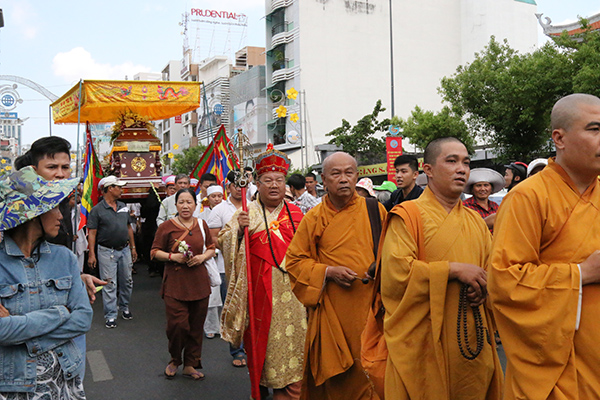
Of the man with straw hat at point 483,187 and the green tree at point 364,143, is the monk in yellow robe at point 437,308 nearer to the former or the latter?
the man with straw hat at point 483,187

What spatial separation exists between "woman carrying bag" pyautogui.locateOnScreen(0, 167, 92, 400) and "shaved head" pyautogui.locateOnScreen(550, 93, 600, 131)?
7.44ft

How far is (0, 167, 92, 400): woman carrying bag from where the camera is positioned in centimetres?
272

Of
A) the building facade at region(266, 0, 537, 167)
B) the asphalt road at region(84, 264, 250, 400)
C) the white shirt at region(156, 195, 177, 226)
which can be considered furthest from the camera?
the building facade at region(266, 0, 537, 167)

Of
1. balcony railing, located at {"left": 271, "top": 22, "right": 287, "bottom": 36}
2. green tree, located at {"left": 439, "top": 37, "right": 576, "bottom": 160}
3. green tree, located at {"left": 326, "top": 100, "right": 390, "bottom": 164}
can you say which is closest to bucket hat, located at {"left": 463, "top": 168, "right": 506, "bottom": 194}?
green tree, located at {"left": 439, "top": 37, "right": 576, "bottom": 160}

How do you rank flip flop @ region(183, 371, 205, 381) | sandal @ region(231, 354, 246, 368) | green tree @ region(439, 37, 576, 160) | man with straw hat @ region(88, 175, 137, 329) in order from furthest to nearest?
green tree @ region(439, 37, 576, 160) < man with straw hat @ region(88, 175, 137, 329) < sandal @ region(231, 354, 246, 368) < flip flop @ region(183, 371, 205, 381)

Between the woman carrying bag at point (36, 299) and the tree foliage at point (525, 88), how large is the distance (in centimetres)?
1652

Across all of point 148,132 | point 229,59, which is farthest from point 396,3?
point 148,132

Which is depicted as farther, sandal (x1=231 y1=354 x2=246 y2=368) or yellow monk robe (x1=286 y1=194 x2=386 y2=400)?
sandal (x1=231 y1=354 x2=246 y2=368)

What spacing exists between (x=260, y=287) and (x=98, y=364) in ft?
8.16

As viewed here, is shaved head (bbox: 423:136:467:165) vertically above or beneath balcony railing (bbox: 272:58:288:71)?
beneath

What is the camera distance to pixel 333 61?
47125mm

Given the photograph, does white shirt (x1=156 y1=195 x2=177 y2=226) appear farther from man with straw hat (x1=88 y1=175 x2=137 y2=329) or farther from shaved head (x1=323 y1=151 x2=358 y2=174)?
shaved head (x1=323 y1=151 x2=358 y2=174)

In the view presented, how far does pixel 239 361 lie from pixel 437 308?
3579mm

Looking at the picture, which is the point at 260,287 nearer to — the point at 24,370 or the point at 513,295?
the point at 24,370
